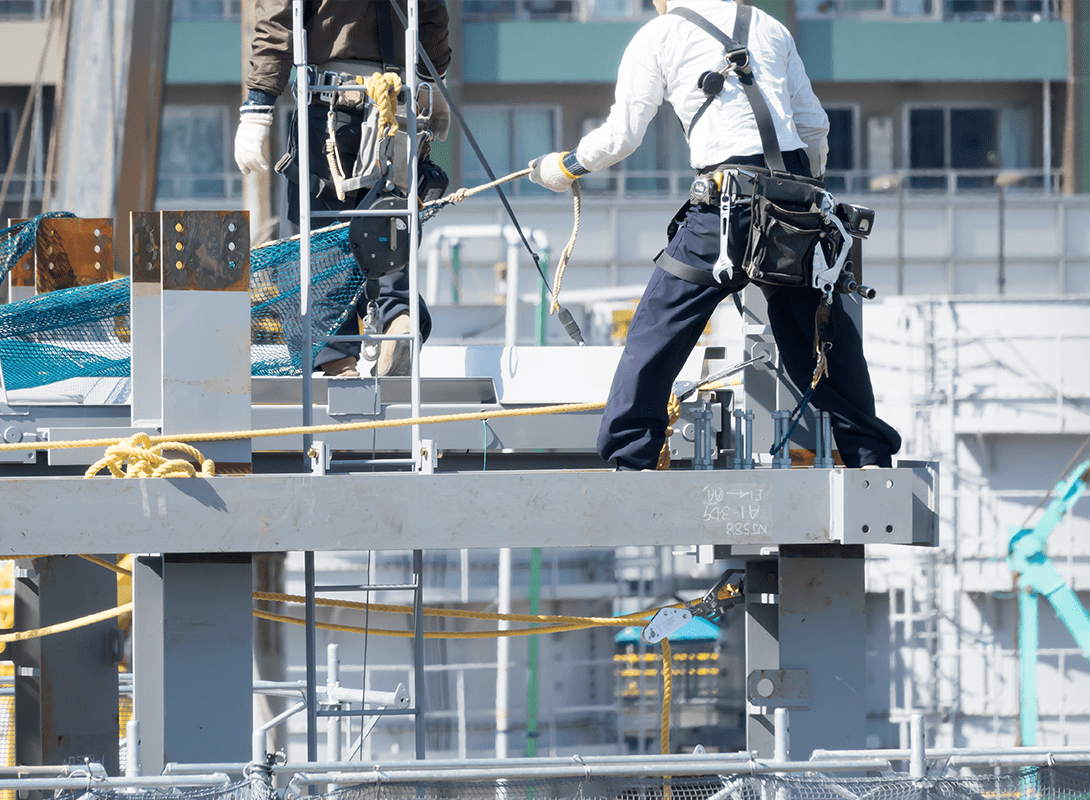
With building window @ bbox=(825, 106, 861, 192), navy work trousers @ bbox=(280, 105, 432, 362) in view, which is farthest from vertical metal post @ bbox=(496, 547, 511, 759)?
building window @ bbox=(825, 106, 861, 192)

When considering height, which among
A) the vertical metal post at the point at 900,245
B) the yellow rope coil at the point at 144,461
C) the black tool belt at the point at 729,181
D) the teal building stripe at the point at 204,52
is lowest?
the yellow rope coil at the point at 144,461

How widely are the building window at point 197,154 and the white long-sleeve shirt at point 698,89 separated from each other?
25.1 meters

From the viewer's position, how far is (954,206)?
81.0 feet

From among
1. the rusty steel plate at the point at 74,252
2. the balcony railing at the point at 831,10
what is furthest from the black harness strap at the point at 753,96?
the balcony railing at the point at 831,10

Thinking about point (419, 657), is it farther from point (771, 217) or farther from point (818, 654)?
point (771, 217)

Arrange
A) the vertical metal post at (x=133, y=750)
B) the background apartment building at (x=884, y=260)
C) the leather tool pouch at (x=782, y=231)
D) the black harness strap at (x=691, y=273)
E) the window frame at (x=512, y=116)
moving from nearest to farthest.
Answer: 1. the vertical metal post at (x=133, y=750)
2. the leather tool pouch at (x=782, y=231)
3. the black harness strap at (x=691, y=273)
4. the background apartment building at (x=884, y=260)
5. the window frame at (x=512, y=116)

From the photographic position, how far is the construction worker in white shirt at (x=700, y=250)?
418 centimetres

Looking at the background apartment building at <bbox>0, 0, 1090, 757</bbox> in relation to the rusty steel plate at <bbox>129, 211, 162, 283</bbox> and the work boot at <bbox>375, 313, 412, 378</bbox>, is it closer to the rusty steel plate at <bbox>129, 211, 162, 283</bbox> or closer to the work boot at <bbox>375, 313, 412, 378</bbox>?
the work boot at <bbox>375, 313, 412, 378</bbox>

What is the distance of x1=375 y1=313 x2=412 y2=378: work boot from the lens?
224 inches

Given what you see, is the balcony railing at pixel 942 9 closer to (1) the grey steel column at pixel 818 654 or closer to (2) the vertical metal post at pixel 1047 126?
(2) the vertical metal post at pixel 1047 126

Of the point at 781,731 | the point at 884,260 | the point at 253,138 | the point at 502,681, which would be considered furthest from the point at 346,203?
the point at 884,260

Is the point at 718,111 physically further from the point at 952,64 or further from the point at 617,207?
the point at 952,64

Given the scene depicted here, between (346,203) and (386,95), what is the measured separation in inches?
39.4

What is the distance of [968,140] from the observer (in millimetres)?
30297
